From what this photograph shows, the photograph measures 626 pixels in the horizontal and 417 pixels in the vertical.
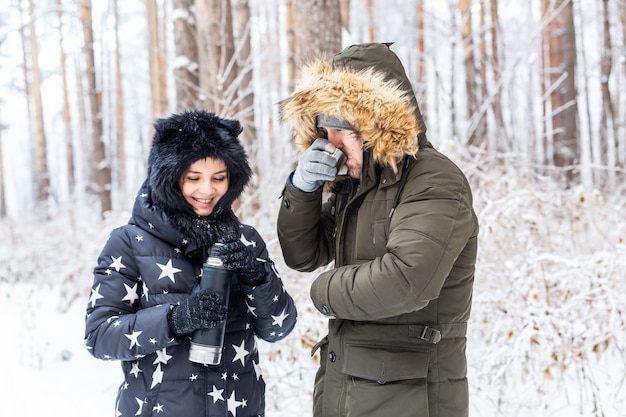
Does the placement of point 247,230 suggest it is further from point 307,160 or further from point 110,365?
point 110,365

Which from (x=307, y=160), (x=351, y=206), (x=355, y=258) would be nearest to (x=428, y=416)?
(x=355, y=258)

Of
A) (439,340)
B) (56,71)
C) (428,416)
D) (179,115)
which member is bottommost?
(428,416)

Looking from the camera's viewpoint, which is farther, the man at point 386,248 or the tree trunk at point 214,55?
the tree trunk at point 214,55

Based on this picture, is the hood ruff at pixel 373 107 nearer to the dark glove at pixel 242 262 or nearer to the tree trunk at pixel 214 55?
the dark glove at pixel 242 262

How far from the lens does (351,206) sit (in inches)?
77.7

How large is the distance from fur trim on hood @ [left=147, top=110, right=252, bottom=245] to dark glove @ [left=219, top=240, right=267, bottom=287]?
15 centimetres

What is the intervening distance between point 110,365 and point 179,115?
3688 mm

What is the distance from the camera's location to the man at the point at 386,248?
1683 millimetres

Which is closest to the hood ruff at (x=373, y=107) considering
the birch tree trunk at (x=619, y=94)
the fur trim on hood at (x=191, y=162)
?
the fur trim on hood at (x=191, y=162)

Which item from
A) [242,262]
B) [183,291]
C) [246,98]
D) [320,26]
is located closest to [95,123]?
[246,98]

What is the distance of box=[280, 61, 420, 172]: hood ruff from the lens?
6.00 feet

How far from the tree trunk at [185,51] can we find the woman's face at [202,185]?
383 centimetres

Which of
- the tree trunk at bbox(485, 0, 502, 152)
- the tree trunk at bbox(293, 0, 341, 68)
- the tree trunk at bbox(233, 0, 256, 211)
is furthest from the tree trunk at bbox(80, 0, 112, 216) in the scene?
the tree trunk at bbox(293, 0, 341, 68)

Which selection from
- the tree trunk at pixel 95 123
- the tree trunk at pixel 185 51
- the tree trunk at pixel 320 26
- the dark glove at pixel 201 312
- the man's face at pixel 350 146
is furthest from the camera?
the tree trunk at pixel 95 123
